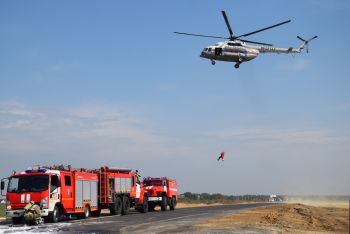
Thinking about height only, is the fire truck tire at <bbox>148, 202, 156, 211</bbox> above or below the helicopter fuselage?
below

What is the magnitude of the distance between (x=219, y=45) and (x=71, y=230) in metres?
19.0

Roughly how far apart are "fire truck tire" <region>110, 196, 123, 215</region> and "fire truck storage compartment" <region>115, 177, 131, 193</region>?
0.58 m

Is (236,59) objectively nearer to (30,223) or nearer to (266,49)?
(266,49)

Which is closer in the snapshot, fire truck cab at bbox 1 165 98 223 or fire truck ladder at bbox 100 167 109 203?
fire truck cab at bbox 1 165 98 223

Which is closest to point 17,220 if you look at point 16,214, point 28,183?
point 16,214

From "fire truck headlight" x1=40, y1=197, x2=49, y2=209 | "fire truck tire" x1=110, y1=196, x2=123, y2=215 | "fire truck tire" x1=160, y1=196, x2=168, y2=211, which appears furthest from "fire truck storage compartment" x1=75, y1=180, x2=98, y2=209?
"fire truck tire" x1=160, y1=196, x2=168, y2=211

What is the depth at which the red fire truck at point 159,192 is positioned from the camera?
39719 mm

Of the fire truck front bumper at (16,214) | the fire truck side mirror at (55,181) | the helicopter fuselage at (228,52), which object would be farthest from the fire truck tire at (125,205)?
the helicopter fuselage at (228,52)

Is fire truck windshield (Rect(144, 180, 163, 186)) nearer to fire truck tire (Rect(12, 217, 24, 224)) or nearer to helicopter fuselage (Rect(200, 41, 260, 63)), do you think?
helicopter fuselage (Rect(200, 41, 260, 63))

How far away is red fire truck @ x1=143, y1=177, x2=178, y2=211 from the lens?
130ft

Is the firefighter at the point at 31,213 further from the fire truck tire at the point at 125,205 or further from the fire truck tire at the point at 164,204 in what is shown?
the fire truck tire at the point at 164,204

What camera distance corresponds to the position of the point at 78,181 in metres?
30.3

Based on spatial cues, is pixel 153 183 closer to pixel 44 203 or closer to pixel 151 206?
pixel 151 206

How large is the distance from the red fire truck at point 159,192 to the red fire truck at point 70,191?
2058 mm
